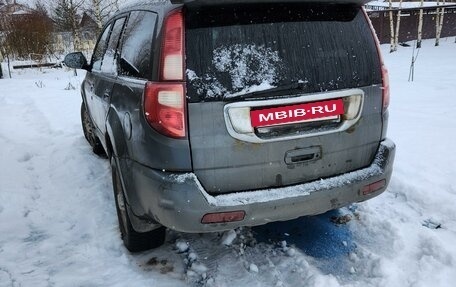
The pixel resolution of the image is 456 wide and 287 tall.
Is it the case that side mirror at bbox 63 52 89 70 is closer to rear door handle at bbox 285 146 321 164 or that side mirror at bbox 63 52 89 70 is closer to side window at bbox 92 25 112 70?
side window at bbox 92 25 112 70

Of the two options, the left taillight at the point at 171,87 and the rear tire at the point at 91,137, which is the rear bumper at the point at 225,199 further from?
the rear tire at the point at 91,137

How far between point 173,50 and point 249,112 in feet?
1.73

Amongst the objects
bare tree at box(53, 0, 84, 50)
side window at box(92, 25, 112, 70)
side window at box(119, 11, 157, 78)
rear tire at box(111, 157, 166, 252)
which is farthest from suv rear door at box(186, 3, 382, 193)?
bare tree at box(53, 0, 84, 50)

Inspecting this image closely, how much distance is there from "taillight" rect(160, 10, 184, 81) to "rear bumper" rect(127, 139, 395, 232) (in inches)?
21.3

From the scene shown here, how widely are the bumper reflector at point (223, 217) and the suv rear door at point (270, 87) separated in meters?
0.14

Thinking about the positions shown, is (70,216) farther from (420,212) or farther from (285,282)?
(420,212)

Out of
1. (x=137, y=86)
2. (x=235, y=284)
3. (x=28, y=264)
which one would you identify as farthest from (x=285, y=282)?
(x=28, y=264)

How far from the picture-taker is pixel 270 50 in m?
2.21

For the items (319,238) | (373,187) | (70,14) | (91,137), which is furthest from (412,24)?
(373,187)

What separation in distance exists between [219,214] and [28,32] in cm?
2590

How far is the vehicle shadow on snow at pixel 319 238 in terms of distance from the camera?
2.71 m

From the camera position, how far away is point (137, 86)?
2361mm

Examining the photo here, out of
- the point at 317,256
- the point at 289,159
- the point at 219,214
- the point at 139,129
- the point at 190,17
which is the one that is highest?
the point at 190,17

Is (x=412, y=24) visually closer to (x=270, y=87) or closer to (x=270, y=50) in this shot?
(x=270, y=50)
